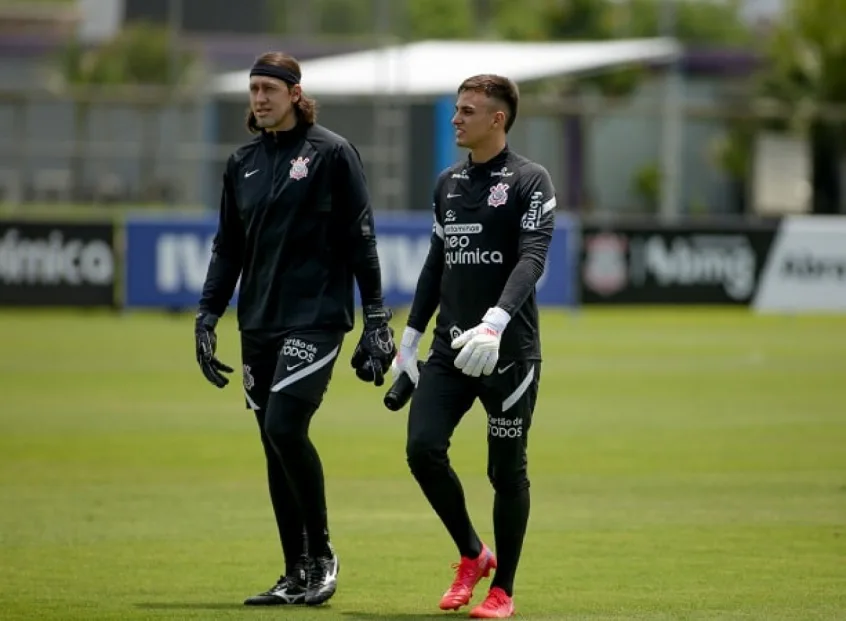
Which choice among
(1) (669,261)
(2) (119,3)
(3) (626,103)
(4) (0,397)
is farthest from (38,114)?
(4) (0,397)

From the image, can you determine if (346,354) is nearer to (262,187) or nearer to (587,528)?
(587,528)

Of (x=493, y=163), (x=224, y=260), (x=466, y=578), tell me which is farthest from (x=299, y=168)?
(x=466, y=578)

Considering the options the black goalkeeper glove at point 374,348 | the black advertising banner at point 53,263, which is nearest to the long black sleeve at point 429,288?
the black goalkeeper glove at point 374,348

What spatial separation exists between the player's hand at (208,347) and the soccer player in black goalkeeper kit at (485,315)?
107 centimetres

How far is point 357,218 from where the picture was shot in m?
8.73

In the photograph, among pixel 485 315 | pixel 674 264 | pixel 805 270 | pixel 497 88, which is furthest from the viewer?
pixel 674 264

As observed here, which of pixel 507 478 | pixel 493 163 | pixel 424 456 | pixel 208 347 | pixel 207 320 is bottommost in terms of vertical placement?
pixel 507 478

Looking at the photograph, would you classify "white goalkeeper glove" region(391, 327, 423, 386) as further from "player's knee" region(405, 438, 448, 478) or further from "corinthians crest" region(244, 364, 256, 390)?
"corinthians crest" region(244, 364, 256, 390)

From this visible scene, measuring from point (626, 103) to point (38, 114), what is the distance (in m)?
19.0

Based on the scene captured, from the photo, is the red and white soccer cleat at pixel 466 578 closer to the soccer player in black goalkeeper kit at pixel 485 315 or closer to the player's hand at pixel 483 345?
the soccer player in black goalkeeper kit at pixel 485 315

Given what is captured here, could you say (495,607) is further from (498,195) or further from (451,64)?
(451,64)

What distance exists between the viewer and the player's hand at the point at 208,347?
8914 millimetres

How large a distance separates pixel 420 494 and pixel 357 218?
4257 millimetres

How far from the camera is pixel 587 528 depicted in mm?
11133
